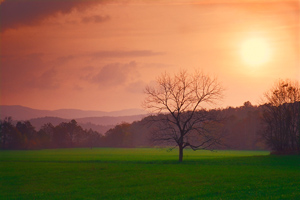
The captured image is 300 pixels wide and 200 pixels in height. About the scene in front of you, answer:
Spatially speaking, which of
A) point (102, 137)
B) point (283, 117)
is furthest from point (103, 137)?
point (283, 117)

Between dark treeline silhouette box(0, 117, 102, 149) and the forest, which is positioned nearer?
the forest

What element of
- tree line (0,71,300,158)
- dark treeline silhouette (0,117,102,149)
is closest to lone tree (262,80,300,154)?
tree line (0,71,300,158)

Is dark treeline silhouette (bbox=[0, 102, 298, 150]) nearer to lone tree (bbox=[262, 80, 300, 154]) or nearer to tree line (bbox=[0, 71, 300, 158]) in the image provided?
tree line (bbox=[0, 71, 300, 158])

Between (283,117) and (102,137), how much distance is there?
131278 millimetres

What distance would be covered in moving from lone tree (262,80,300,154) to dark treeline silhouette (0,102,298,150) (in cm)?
4773

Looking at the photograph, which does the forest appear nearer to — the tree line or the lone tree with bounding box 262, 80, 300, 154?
the tree line

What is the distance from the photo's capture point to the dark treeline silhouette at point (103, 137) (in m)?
135

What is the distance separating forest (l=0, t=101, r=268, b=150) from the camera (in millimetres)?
135250

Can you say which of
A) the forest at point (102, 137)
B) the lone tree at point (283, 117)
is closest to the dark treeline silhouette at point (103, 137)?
the forest at point (102, 137)

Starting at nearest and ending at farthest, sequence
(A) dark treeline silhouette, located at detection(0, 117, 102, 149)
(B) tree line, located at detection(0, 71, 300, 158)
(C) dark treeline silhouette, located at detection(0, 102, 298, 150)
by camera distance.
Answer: (B) tree line, located at detection(0, 71, 300, 158) < (C) dark treeline silhouette, located at detection(0, 102, 298, 150) < (A) dark treeline silhouette, located at detection(0, 117, 102, 149)

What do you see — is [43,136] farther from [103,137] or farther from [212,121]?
[212,121]

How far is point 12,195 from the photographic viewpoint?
2902 cm

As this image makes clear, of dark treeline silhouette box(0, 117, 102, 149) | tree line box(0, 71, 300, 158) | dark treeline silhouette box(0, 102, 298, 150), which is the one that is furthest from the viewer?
dark treeline silhouette box(0, 117, 102, 149)

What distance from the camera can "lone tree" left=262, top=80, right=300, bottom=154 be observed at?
76.4 metres
